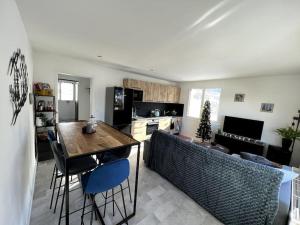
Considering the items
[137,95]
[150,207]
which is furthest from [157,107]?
[150,207]

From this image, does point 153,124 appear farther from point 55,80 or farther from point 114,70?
point 55,80

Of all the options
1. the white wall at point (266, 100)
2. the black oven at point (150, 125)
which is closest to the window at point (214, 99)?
the white wall at point (266, 100)

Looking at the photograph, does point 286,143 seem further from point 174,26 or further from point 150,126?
point 174,26

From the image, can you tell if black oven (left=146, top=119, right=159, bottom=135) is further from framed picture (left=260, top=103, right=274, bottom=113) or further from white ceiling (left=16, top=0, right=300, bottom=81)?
framed picture (left=260, top=103, right=274, bottom=113)

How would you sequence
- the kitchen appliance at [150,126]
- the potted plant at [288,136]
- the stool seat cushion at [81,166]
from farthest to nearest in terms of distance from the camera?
the kitchen appliance at [150,126]
the potted plant at [288,136]
the stool seat cushion at [81,166]

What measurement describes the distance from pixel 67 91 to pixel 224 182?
735 cm

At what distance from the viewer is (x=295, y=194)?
161 centimetres

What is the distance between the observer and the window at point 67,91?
258 inches

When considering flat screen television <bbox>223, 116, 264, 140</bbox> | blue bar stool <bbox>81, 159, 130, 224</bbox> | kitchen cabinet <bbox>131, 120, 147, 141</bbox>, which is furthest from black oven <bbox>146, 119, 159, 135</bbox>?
blue bar stool <bbox>81, 159, 130, 224</bbox>

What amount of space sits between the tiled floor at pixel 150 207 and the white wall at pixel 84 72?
2112mm

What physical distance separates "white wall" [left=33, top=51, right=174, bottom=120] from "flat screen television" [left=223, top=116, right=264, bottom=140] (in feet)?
12.0

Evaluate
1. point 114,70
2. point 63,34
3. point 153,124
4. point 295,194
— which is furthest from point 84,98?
point 295,194

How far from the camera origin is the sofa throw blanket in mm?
1527

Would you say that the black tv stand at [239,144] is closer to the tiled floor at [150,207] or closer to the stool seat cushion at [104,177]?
the tiled floor at [150,207]
